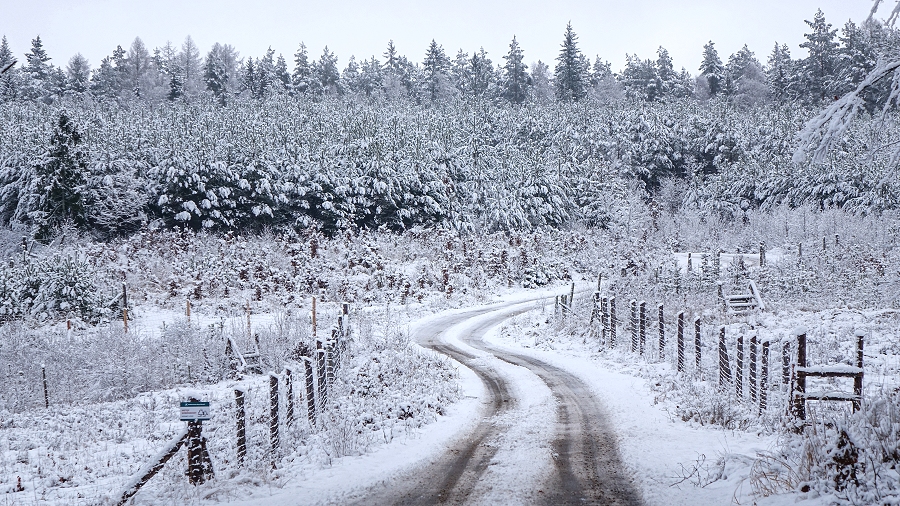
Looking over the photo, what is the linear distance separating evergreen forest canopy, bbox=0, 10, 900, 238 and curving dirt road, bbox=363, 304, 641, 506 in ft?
47.7

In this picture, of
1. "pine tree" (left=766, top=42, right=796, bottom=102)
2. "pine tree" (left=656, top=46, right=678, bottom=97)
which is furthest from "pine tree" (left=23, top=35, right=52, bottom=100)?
"pine tree" (left=766, top=42, right=796, bottom=102)

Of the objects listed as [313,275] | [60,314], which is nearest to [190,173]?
[313,275]

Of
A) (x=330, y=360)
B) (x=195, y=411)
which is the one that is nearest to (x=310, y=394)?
(x=330, y=360)

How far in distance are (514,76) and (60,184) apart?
58.1m

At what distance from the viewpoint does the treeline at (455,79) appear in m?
65.3

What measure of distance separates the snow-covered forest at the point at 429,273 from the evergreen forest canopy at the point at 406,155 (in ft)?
0.86

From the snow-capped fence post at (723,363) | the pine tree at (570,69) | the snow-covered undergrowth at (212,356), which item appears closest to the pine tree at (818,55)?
the pine tree at (570,69)

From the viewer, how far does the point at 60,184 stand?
3281 centimetres

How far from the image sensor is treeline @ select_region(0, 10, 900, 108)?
65.3 metres

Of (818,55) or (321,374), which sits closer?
(321,374)

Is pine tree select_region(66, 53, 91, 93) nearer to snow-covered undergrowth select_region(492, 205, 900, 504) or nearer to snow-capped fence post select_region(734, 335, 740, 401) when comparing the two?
snow-covered undergrowth select_region(492, 205, 900, 504)

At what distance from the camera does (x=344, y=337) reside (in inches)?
631

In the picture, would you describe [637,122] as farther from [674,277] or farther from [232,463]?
[232,463]

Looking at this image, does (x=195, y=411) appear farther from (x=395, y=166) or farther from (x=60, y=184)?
(x=395, y=166)
